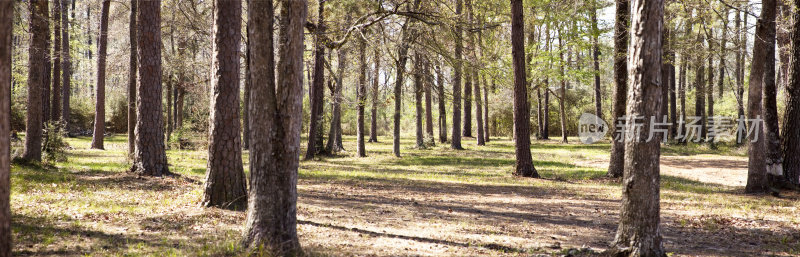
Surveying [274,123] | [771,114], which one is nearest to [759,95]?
[771,114]

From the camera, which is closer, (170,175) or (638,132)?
(638,132)

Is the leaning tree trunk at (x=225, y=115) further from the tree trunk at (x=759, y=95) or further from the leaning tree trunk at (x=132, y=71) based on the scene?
the tree trunk at (x=759, y=95)

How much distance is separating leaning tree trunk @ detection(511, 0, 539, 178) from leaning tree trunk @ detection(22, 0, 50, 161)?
11.0 m

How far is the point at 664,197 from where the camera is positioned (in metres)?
10.0

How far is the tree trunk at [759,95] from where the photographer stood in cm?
972

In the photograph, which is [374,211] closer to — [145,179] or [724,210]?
[145,179]

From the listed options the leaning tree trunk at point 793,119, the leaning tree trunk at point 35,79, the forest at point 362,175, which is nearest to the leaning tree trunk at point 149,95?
the forest at point 362,175

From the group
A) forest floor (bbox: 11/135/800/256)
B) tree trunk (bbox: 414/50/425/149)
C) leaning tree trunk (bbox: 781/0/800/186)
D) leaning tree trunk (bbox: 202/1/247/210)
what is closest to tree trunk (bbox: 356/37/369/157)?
tree trunk (bbox: 414/50/425/149)

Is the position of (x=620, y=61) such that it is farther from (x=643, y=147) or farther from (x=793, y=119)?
(x=643, y=147)

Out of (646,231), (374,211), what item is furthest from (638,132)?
(374,211)

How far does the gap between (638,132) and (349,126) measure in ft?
123

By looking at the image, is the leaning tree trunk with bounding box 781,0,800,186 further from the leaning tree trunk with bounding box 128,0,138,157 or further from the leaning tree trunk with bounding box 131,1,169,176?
the leaning tree trunk with bounding box 128,0,138,157

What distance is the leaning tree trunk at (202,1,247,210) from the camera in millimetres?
7059

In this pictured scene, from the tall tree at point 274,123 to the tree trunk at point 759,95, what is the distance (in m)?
9.47
